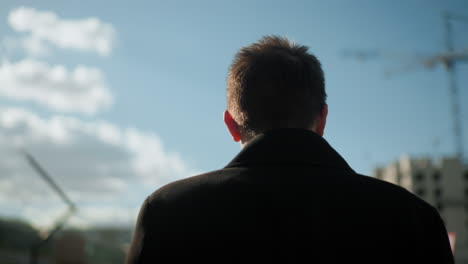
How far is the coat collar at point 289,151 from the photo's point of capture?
167 centimetres

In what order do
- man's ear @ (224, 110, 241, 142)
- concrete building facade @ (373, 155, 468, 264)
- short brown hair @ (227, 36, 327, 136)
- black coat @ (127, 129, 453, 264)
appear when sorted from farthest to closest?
concrete building facade @ (373, 155, 468, 264), man's ear @ (224, 110, 241, 142), short brown hair @ (227, 36, 327, 136), black coat @ (127, 129, 453, 264)

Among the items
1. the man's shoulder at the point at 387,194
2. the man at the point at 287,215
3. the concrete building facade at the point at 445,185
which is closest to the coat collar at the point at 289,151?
the man at the point at 287,215

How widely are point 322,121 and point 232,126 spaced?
38 centimetres

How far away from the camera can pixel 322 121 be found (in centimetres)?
196

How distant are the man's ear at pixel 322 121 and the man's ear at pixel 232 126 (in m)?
0.33

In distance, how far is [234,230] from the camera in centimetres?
156

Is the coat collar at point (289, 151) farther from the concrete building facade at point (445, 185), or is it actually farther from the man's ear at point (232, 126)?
the concrete building facade at point (445, 185)

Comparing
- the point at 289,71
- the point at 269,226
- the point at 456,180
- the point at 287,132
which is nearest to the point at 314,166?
the point at 287,132

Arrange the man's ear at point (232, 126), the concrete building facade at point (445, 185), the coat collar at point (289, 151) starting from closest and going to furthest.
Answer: the coat collar at point (289, 151) → the man's ear at point (232, 126) → the concrete building facade at point (445, 185)

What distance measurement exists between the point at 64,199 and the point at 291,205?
5.33m

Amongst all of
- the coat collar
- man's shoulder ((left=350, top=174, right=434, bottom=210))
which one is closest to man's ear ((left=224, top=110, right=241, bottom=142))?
the coat collar

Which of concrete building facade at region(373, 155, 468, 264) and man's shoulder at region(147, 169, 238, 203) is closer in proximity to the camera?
man's shoulder at region(147, 169, 238, 203)

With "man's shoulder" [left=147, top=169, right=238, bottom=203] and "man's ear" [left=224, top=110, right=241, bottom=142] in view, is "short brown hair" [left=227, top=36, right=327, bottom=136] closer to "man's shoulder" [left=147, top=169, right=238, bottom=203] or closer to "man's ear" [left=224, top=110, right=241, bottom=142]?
"man's ear" [left=224, top=110, right=241, bottom=142]

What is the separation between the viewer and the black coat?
153 centimetres
